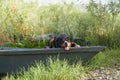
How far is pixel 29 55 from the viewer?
10680 mm

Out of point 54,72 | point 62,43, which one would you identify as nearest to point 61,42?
point 62,43

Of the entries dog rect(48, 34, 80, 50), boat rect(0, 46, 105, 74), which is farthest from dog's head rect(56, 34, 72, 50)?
boat rect(0, 46, 105, 74)

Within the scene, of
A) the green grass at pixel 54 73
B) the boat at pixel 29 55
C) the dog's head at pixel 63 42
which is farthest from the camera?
the dog's head at pixel 63 42

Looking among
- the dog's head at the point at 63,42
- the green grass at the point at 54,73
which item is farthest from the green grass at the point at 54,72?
the dog's head at the point at 63,42

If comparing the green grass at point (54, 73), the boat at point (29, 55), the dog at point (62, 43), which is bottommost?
the green grass at point (54, 73)

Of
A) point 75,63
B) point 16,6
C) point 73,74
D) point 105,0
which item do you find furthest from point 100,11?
point 73,74

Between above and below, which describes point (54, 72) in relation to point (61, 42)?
below

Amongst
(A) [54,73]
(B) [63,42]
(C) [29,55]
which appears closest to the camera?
(A) [54,73]

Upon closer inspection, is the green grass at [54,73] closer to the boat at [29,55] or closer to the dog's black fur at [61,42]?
the boat at [29,55]

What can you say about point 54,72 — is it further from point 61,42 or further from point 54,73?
point 61,42

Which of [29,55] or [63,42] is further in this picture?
[63,42]

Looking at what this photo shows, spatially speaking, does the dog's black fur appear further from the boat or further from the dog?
the boat

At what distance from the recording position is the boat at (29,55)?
10570mm

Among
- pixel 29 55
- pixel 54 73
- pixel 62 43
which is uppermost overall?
pixel 62 43
